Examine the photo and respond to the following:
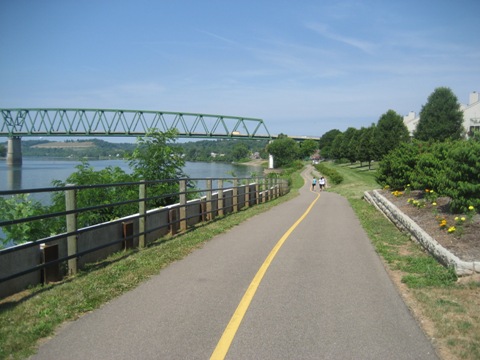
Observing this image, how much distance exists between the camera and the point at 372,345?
4.70 meters

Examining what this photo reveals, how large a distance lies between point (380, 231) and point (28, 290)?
31.4ft

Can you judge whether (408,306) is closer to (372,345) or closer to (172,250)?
(372,345)

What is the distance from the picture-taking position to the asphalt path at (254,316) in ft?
14.8

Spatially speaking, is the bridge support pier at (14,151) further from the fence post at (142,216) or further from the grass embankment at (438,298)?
the grass embankment at (438,298)

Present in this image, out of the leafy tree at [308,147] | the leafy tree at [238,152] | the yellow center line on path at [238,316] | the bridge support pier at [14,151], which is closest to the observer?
the yellow center line on path at [238,316]

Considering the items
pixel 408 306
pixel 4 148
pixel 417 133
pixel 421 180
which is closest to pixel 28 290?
pixel 408 306

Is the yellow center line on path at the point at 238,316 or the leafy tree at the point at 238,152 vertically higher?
the leafy tree at the point at 238,152

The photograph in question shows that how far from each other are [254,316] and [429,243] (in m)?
5.09

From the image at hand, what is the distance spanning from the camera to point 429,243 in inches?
361

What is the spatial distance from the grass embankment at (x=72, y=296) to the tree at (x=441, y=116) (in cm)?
5539

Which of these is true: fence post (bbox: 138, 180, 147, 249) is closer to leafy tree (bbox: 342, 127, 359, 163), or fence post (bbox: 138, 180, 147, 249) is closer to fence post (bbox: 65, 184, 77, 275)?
fence post (bbox: 65, 184, 77, 275)

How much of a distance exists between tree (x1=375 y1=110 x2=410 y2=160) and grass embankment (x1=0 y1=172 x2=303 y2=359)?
184 feet

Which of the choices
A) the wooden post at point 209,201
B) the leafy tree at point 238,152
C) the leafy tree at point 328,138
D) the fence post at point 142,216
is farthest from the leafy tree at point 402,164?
the leafy tree at point 328,138

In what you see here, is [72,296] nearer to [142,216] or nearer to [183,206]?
[142,216]
